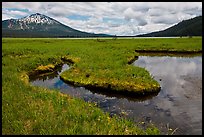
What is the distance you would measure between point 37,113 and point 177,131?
6389 millimetres

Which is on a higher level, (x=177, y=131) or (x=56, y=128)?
(x=56, y=128)

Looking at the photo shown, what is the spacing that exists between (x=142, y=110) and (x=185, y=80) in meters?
11.0

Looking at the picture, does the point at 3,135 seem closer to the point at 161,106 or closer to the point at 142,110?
the point at 142,110

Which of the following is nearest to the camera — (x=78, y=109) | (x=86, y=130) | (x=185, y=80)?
(x=86, y=130)

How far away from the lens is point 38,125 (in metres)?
9.95

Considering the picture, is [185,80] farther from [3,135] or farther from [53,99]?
[3,135]

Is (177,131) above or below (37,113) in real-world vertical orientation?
below

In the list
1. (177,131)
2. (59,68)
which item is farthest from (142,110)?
(59,68)

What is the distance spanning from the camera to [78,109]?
1241 cm

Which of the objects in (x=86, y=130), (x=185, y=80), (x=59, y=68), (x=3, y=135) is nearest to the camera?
(x=3, y=135)

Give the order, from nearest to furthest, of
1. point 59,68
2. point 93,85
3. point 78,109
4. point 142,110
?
1. point 78,109
2. point 142,110
3. point 93,85
4. point 59,68

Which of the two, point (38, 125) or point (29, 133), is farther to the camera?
point (38, 125)

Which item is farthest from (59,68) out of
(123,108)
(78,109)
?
(78,109)

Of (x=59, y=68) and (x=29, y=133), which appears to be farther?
(x=59, y=68)
